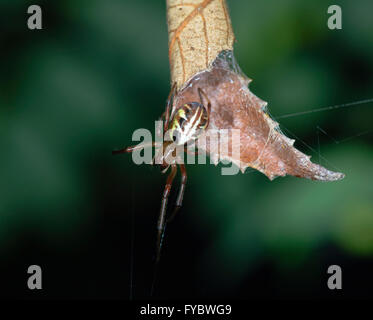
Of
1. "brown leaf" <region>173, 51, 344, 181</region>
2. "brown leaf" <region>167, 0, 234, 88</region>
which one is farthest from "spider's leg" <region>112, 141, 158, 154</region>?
"brown leaf" <region>167, 0, 234, 88</region>

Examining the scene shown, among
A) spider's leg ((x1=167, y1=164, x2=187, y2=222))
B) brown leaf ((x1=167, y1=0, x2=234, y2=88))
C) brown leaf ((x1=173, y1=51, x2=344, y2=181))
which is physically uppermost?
brown leaf ((x1=167, y1=0, x2=234, y2=88))

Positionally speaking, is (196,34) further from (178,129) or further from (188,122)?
(178,129)

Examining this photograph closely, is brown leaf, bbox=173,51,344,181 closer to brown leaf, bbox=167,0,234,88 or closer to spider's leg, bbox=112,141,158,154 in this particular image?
brown leaf, bbox=167,0,234,88

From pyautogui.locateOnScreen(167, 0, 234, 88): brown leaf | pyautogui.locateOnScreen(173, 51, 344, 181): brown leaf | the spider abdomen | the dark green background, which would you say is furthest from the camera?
the dark green background

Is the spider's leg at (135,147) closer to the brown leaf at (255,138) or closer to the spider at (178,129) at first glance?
the spider at (178,129)

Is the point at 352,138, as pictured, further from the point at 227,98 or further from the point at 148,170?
the point at 148,170

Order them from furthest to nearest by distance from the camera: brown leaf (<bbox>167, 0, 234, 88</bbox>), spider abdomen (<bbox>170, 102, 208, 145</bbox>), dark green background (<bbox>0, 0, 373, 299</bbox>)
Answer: dark green background (<bbox>0, 0, 373, 299</bbox>) → spider abdomen (<bbox>170, 102, 208, 145</bbox>) → brown leaf (<bbox>167, 0, 234, 88</bbox>)
